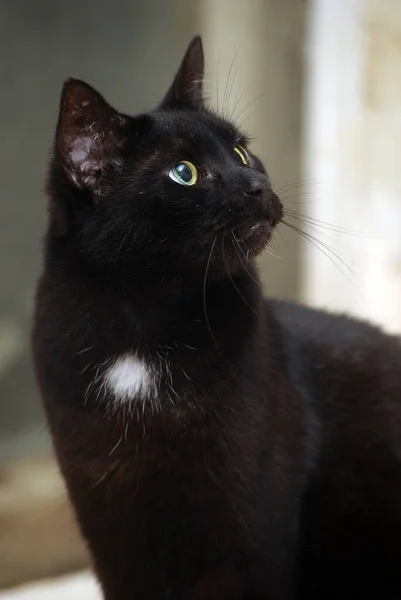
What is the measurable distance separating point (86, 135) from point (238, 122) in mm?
491

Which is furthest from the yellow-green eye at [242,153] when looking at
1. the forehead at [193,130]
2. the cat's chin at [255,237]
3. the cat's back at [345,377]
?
the cat's back at [345,377]

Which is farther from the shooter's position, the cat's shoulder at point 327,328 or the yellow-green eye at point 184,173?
the cat's shoulder at point 327,328

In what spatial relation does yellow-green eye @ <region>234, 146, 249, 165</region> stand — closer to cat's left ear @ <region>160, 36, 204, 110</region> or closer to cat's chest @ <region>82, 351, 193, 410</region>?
cat's left ear @ <region>160, 36, 204, 110</region>

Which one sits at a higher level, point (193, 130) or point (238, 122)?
point (238, 122)

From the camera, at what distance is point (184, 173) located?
0.76m

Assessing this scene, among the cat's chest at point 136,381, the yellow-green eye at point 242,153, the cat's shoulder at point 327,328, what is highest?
the yellow-green eye at point 242,153

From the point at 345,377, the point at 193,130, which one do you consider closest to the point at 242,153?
the point at 193,130

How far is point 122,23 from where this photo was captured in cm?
125

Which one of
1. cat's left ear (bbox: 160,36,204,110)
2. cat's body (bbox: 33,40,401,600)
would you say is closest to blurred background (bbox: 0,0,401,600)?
cat's left ear (bbox: 160,36,204,110)

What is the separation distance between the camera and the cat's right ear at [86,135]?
2.32ft

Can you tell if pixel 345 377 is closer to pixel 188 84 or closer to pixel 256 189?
pixel 256 189

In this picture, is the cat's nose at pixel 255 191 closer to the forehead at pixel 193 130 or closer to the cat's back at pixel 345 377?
the forehead at pixel 193 130

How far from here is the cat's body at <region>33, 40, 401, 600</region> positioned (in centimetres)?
75

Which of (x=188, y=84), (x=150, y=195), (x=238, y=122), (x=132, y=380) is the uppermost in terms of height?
(x=238, y=122)
